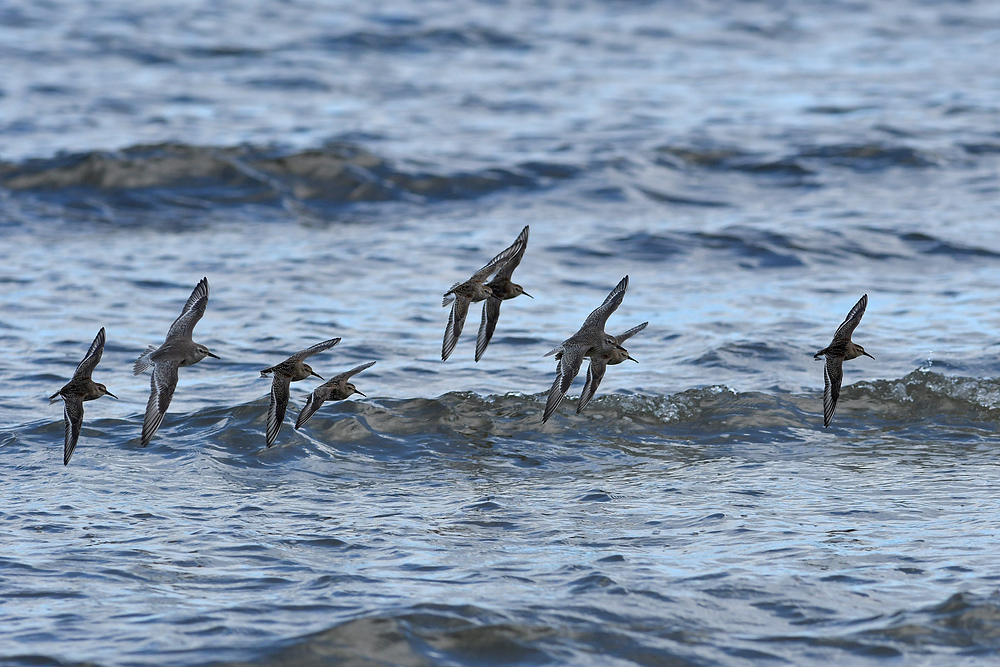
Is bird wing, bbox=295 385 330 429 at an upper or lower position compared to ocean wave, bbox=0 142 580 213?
lower

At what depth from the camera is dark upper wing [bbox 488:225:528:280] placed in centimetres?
782

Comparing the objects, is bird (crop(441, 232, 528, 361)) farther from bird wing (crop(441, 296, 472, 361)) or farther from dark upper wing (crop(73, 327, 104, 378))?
dark upper wing (crop(73, 327, 104, 378))

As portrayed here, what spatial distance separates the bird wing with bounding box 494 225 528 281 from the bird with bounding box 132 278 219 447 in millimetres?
1989

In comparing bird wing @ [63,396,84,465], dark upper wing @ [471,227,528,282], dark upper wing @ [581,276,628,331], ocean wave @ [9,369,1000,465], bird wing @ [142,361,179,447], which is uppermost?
dark upper wing @ [471,227,528,282]

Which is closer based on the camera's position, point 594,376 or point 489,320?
point 594,376

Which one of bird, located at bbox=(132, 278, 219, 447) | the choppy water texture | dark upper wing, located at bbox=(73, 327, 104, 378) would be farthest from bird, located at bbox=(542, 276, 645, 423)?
dark upper wing, located at bbox=(73, 327, 104, 378)

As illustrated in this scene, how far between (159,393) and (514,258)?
245 cm

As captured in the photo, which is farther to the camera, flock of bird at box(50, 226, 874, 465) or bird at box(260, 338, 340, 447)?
bird at box(260, 338, 340, 447)

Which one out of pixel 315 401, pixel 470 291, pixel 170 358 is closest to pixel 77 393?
pixel 170 358

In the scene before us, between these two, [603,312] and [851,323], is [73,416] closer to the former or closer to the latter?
[603,312]

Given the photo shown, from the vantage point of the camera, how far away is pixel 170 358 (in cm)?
782

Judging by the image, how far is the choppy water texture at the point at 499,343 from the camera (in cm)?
602

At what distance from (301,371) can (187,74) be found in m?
15.3

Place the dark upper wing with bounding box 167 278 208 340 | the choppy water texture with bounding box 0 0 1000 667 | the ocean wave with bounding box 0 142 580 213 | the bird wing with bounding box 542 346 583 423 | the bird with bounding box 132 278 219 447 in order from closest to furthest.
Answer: the choppy water texture with bounding box 0 0 1000 667
the bird with bounding box 132 278 219 447
the dark upper wing with bounding box 167 278 208 340
the bird wing with bounding box 542 346 583 423
the ocean wave with bounding box 0 142 580 213
